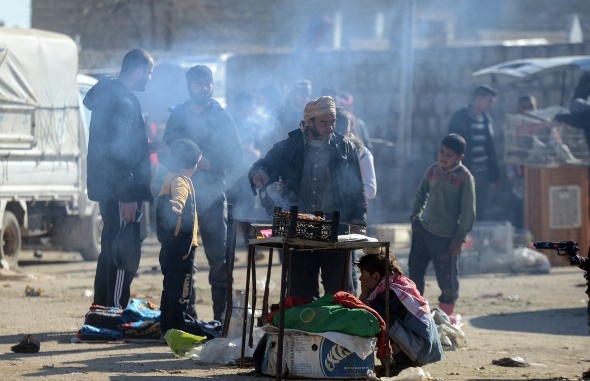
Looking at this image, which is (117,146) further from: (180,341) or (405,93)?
(405,93)

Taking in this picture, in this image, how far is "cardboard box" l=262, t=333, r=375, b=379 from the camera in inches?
266

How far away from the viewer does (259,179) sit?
764cm

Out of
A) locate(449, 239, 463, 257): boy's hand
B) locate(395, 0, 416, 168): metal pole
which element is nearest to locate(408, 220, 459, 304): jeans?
locate(449, 239, 463, 257): boy's hand

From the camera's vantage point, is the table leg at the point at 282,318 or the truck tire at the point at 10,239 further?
the truck tire at the point at 10,239

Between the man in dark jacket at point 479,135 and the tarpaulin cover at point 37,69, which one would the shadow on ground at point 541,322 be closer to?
the man in dark jacket at point 479,135

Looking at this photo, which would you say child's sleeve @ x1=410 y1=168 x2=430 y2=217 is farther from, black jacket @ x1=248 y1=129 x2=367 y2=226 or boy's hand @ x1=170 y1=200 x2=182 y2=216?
boy's hand @ x1=170 y1=200 x2=182 y2=216

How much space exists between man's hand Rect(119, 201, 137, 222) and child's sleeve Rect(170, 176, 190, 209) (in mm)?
815

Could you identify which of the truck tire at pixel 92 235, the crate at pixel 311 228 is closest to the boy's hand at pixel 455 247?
the crate at pixel 311 228

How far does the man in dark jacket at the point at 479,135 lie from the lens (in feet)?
47.6

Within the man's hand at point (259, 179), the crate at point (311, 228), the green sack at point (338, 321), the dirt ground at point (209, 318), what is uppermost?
the man's hand at point (259, 179)

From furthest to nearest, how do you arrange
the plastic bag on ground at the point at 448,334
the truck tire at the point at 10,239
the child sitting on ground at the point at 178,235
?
the truck tire at the point at 10,239
the plastic bag on ground at the point at 448,334
the child sitting on ground at the point at 178,235

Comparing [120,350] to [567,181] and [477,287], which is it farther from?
[567,181]

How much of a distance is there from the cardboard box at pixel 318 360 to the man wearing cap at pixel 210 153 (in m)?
2.19

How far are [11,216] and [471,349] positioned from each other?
637 centimetres
